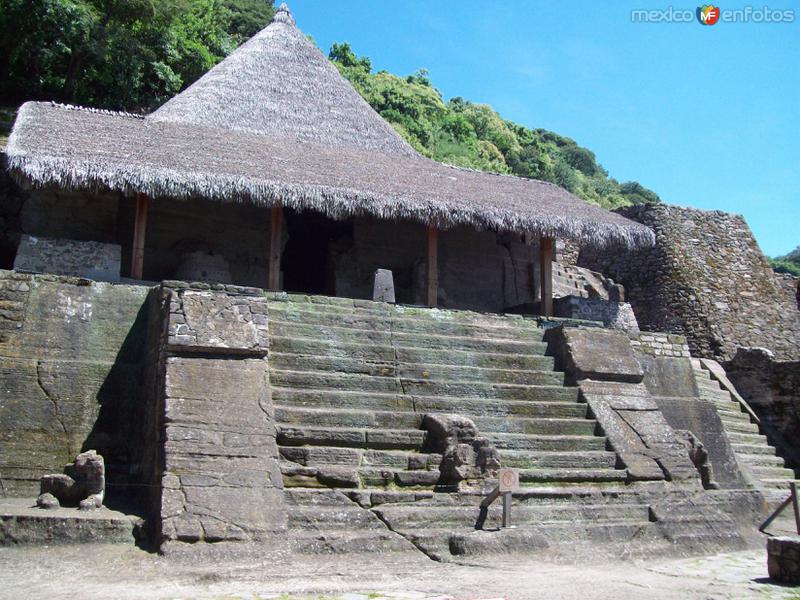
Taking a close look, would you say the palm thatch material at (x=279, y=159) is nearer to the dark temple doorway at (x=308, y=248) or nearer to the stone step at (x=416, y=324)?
the dark temple doorway at (x=308, y=248)

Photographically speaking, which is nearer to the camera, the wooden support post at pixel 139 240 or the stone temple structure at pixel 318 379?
the stone temple structure at pixel 318 379

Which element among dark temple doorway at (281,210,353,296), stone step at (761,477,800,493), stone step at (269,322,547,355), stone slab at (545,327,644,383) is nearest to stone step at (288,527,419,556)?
stone step at (269,322,547,355)

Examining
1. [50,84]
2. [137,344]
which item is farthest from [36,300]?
[50,84]

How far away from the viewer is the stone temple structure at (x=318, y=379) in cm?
Result: 619

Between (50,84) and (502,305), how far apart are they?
12104 mm

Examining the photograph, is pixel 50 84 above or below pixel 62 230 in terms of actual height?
above

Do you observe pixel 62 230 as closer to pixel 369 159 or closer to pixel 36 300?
pixel 36 300

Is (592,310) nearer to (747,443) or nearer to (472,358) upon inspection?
(747,443)

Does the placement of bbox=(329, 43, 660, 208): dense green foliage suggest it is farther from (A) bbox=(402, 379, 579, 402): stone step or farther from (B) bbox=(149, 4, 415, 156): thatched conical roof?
(A) bbox=(402, 379, 579, 402): stone step

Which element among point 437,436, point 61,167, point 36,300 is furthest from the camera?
point 61,167

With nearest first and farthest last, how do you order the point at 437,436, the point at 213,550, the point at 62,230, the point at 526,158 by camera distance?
the point at 213,550
the point at 437,436
the point at 62,230
the point at 526,158

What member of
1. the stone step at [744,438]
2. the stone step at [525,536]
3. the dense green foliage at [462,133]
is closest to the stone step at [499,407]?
the stone step at [525,536]

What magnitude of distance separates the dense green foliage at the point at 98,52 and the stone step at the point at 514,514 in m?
15.0

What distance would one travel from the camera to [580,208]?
1269cm
